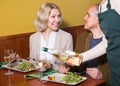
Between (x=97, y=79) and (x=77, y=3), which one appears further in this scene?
(x=77, y=3)

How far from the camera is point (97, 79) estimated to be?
5.53 feet

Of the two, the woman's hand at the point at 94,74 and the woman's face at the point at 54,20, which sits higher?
the woman's face at the point at 54,20

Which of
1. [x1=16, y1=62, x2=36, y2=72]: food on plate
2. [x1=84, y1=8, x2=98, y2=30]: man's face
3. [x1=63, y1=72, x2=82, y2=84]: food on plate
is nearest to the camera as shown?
[x1=63, y1=72, x2=82, y2=84]: food on plate

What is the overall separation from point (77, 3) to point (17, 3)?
979mm

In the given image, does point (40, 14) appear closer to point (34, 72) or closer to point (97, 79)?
point (34, 72)

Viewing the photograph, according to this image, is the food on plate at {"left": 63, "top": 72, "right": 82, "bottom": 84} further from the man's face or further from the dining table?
the man's face

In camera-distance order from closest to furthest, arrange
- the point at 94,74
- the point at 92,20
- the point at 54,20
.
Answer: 1. the point at 94,74
2. the point at 92,20
3. the point at 54,20

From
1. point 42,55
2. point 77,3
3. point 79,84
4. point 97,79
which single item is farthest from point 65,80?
point 77,3

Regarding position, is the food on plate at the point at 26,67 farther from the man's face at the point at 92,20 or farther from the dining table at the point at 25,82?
the man's face at the point at 92,20

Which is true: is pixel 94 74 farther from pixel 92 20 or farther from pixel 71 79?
pixel 92 20

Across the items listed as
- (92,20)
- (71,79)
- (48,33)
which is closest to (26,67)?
(71,79)

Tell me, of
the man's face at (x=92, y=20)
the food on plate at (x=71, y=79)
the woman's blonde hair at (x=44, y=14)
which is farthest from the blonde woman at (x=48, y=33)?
the food on plate at (x=71, y=79)

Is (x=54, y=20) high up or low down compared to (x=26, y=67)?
up

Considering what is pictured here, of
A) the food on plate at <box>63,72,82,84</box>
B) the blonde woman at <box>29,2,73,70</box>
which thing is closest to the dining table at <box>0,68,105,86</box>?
the food on plate at <box>63,72,82,84</box>
